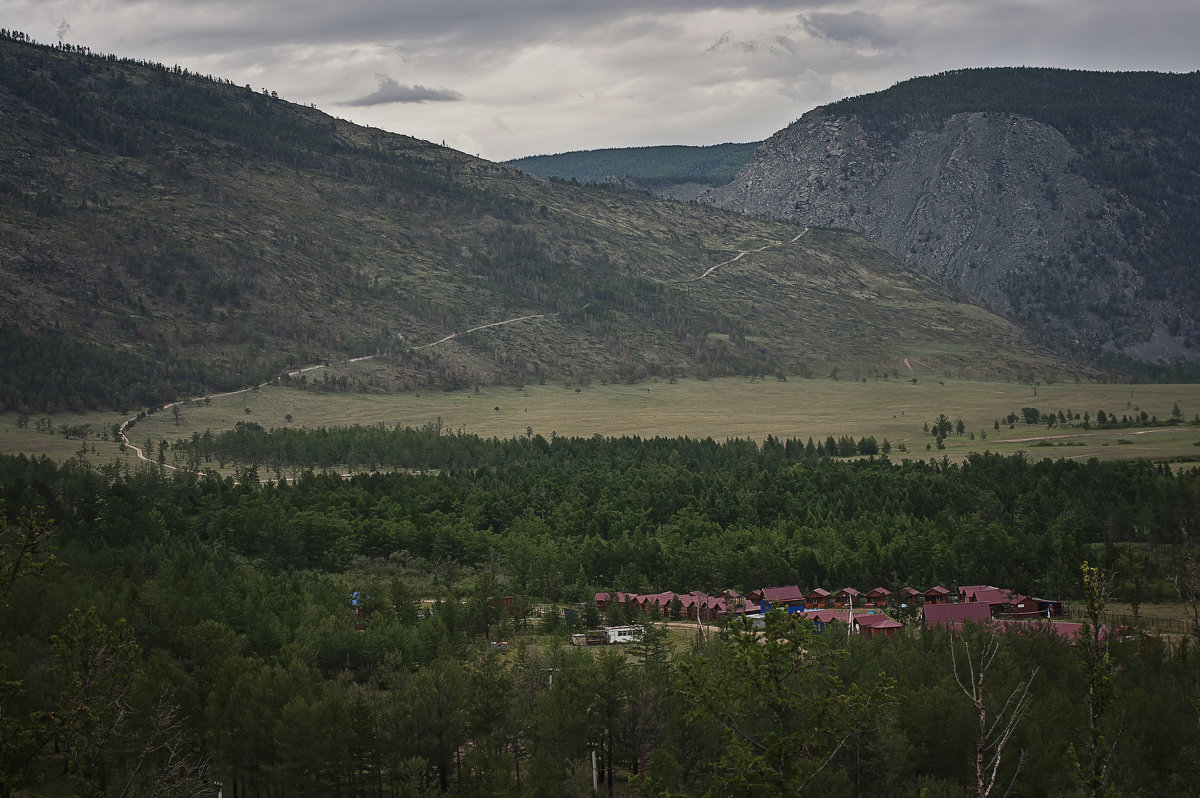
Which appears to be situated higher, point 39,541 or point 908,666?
point 39,541

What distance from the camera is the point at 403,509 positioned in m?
117

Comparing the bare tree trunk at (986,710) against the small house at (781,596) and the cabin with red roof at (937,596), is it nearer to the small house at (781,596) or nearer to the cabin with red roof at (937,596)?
the small house at (781,596)

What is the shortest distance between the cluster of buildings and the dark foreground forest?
3.09 metres

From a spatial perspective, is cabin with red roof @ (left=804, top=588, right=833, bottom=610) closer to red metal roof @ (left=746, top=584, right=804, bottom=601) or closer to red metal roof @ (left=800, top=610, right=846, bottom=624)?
red metal roof @ (left=746, top=584, right=804, bottom=601)

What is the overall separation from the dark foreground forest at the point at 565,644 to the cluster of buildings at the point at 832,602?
3.09 meters

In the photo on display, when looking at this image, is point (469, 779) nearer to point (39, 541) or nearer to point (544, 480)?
point (39, 541)

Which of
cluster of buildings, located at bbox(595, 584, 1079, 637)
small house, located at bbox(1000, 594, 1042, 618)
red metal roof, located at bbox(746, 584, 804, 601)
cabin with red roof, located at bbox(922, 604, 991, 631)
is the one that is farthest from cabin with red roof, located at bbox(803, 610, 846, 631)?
small house, located at bbox(1000, 594, 1042, 618)

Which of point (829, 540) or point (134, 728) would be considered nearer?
point (134, 728)

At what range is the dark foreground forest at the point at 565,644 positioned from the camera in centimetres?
3306

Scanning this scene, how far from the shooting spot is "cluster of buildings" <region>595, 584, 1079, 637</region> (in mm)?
82000

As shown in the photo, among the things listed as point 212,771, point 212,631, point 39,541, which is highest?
point 39,541

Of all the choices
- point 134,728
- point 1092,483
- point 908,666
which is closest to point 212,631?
point 134,728

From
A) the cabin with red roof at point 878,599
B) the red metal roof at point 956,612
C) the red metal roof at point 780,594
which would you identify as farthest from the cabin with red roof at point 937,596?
the red metal roof at point 780,594

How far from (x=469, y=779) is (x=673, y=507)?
71.6 meters
